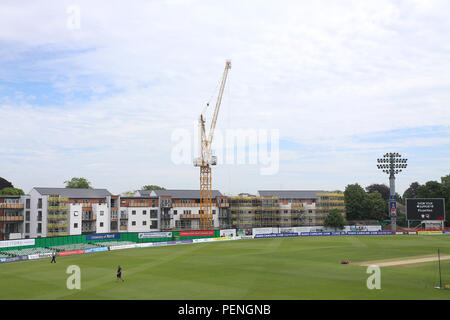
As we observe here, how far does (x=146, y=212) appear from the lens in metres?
134

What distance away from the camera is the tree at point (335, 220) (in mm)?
145500

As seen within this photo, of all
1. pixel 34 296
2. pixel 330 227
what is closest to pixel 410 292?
pixel 34 296

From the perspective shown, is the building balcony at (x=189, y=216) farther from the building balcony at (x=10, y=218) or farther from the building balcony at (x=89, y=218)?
the building balcony at (x=10, y=218)

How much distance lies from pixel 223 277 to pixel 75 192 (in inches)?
3355

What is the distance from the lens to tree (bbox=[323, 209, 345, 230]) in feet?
477

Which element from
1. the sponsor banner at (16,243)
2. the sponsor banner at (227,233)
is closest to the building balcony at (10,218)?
the sponsor banner at (16,243)

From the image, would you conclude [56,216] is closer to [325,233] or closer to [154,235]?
[154,235]

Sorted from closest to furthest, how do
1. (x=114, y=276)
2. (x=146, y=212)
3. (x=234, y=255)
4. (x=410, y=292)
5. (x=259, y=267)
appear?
1. (x=410, y=292)
2. (x=114, y=276)
3. (x=259, y=267)
4. (x=234, y=255)
5. (x=146, y=212)

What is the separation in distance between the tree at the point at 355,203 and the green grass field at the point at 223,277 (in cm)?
9285

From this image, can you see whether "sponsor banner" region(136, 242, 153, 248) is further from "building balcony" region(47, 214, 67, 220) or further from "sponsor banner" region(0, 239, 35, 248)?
"building balcony" region(47, 214, 67, 220)

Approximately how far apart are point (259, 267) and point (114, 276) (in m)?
20.1

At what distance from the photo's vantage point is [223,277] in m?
52.8
